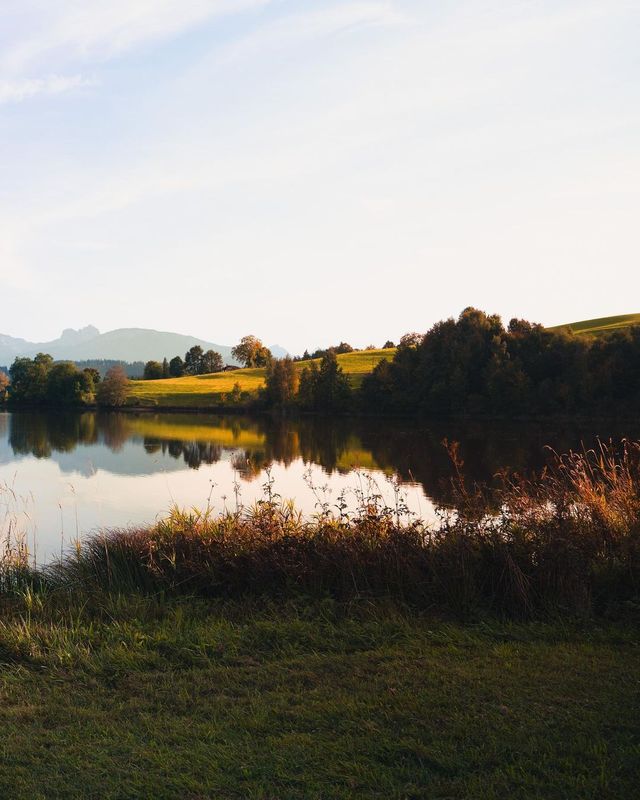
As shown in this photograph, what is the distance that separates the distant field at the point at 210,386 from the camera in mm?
99256

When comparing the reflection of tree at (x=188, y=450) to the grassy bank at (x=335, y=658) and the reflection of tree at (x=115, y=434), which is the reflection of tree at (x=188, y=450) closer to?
the reflection of tree at (x=115, y=434)

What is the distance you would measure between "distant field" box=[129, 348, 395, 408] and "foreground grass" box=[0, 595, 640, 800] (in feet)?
283

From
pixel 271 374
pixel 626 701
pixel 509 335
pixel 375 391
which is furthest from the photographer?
pixel 271 374

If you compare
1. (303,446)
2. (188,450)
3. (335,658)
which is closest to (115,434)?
(188,450)

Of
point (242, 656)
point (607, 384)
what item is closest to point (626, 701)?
point (242, 656)

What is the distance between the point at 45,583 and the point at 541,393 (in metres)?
65.3

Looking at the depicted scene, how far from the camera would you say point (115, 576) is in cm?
927

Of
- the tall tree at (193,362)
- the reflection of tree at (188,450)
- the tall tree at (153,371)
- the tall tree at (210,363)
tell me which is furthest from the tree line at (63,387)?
the reflection of tree at (188,450)

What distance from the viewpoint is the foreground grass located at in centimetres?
401

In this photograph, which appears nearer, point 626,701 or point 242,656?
point 626,701

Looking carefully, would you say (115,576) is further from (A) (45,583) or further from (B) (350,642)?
(B) (350,642)

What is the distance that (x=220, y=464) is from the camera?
35312 millimetres

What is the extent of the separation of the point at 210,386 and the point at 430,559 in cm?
10469

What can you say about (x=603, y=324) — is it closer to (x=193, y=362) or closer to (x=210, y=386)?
(x=210, y=386)
